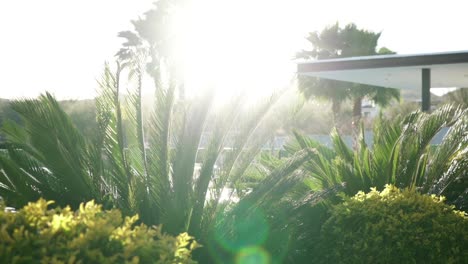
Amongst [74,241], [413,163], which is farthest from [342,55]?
[74,241]

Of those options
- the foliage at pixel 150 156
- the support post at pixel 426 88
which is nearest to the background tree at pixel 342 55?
the support post at pixel 426 88

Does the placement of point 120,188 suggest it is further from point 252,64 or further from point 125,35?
point 125,35

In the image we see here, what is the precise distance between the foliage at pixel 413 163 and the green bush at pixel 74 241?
4.02 meters

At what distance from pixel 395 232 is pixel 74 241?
342cm

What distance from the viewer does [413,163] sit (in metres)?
7.47

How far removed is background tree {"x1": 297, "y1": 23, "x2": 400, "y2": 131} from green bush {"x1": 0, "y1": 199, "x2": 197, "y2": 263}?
2759cm

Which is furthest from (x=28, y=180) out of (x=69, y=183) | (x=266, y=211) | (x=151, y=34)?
(x=151, y=34)

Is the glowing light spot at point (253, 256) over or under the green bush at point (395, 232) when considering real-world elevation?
under

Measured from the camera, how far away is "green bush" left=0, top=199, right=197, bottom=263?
3105 mm

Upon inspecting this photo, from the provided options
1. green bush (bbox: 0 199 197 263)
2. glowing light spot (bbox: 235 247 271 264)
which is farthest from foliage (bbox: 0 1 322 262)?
green bush (bbox: 0 199 197 263)

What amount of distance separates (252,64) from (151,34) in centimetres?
2932

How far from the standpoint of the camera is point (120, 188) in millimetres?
6016

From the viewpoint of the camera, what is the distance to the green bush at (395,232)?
5.55 meters

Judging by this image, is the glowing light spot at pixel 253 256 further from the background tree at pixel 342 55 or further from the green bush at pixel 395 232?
the background tree at pixel 342 55
